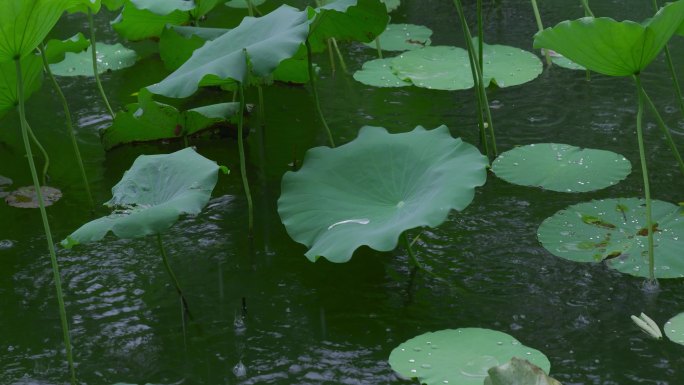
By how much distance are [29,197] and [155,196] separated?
909 millimetres

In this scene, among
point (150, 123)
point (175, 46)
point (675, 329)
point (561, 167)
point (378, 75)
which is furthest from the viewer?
point (378, 75)

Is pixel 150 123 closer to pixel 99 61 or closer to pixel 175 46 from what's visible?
pixel 175 46

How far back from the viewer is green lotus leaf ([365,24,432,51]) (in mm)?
4039

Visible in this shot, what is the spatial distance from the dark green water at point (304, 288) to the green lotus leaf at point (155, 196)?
289mm

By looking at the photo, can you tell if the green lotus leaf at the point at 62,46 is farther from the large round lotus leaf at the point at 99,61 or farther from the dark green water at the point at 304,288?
the large round lotus leaf at the point at 99,61

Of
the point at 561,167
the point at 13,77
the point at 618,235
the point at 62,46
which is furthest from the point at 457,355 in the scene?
the point at 62,46

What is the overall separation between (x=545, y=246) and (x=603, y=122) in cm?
93

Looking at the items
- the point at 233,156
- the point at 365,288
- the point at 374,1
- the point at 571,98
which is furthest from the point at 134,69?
the point at 365,288

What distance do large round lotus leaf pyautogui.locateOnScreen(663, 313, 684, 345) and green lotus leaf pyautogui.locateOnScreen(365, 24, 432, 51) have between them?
216 centimetres

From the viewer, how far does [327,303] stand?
2.26 metres

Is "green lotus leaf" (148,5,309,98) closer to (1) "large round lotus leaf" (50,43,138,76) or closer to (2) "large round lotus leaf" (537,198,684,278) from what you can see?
(2) "large round lotus leaf" (537,198,684,278)

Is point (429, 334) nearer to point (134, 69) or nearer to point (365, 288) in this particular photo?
point (365, 288)

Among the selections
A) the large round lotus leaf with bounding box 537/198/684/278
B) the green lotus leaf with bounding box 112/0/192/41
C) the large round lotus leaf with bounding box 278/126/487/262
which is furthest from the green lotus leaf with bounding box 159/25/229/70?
the large round lotus leaf with bounding box 537/198/684/278

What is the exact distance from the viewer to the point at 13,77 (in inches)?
104
